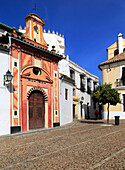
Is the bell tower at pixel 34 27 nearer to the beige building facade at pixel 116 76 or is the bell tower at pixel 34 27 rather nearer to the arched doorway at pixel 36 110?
the arched doorway at pixel 36 110

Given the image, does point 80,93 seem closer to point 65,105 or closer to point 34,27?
point 65,105

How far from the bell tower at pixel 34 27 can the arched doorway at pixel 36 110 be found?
449cm

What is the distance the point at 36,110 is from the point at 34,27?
22.6 ft

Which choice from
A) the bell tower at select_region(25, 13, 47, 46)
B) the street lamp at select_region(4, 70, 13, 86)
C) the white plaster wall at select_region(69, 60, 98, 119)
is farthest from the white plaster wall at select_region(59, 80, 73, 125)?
the white plaster wall at select_region(69, 60, 98, 119)

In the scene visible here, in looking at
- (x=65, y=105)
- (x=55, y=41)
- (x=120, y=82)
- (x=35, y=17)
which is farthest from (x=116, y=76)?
(x=55, y=41)

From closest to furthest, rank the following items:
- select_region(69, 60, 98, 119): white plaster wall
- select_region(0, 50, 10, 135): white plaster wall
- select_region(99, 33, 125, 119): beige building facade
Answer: select_region(0, 50, 10, 135): white plaster wall
select_region(99, 33, 125, 119): beige building facade
select_region(69, 60, 98, 119): white plaster wall

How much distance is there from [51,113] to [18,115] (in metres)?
3.46

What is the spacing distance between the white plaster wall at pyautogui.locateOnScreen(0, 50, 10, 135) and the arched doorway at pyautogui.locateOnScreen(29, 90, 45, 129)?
2.18 metres

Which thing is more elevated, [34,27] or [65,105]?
[34,27]

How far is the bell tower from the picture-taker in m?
14.6

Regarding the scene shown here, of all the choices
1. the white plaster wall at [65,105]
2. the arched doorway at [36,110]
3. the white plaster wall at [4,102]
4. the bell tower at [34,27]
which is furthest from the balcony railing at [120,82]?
the white plaster wall at [4,102]

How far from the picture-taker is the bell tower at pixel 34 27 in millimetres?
14601

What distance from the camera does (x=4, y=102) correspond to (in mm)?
11156

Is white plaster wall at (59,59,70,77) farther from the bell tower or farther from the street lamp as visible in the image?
the street lamp
